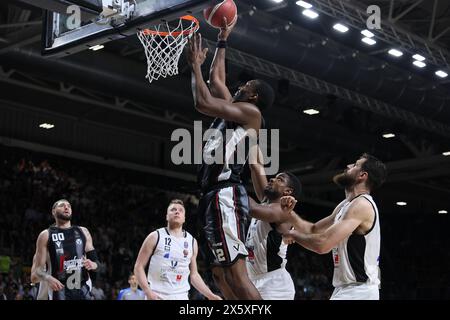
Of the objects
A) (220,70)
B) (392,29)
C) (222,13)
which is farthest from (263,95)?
(392,29)

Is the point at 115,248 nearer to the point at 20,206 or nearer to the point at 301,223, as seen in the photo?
the point at 20,206

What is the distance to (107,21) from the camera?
7492 mm

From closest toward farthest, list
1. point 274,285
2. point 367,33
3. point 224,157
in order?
point 224,157 < point 274,285 < point 367,33

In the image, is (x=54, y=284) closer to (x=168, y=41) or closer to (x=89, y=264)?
(x=89, y=264)

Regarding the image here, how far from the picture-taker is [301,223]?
5750 mm

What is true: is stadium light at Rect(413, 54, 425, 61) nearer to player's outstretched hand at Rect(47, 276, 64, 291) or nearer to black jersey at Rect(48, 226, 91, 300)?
black jersey at Rect(48, 226, 91, 300)

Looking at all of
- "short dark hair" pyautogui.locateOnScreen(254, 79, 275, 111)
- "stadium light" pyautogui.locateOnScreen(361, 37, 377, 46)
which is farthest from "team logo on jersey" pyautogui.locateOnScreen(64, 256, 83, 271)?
"stadium light" pyautogui.locateOnScreen(361, 37, 377, 46)

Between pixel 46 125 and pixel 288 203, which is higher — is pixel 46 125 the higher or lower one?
the higher one

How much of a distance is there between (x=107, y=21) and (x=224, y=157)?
2698 mm

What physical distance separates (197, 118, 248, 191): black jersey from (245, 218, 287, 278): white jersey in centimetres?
88

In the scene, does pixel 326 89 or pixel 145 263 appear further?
pixel 326 89

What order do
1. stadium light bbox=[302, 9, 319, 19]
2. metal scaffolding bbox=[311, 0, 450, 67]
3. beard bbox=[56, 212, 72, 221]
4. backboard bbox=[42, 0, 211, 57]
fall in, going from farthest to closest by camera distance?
metal scaffolding bbox=[311, 0, 450, 67], stadium light bbox=[302, 9, 319, 19], beard bbox=[56, 212, 72, 221], backboard bbox=[42, 0, 211, 57]

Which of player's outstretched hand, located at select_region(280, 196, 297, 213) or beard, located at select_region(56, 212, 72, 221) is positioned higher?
beard, located at select_region(56, 212, 72, 221)

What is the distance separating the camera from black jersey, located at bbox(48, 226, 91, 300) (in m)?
8.14
